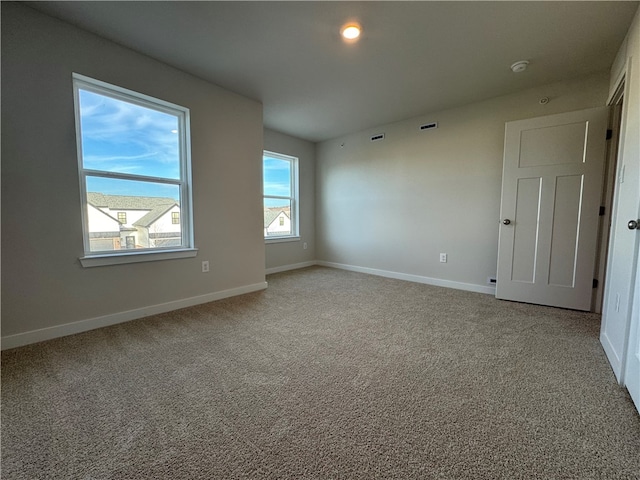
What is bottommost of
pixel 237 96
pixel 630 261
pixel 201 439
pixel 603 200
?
pixel 201 439

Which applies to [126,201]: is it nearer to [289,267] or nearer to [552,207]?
[289,267]

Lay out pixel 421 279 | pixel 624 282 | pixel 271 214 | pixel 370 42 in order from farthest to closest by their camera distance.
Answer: pixel 271 214
pixel 421 279
pixel 370 42
pixel 624 282

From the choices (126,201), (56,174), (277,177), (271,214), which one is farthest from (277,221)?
(56,174)

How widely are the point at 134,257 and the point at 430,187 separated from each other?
146 inches

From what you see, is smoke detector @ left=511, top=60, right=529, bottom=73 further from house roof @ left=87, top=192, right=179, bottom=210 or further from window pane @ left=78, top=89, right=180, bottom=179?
house roof @ left=87, top=192, right=179, bottom=210

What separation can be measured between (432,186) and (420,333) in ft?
7.74

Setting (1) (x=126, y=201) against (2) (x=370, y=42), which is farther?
(1) (x=126, y=201)

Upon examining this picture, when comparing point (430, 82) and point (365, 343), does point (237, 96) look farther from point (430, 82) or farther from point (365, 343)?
point (365, 343)

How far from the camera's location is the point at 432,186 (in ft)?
12.7

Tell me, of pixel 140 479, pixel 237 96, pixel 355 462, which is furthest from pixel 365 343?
pixel 237 96

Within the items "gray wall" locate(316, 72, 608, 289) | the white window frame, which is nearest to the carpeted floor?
the white window frame

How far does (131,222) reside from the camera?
8.52 ft

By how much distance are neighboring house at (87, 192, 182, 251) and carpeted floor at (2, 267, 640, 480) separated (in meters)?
0.78

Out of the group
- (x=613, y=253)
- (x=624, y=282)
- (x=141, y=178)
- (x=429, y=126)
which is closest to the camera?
(x=624, y=282)
